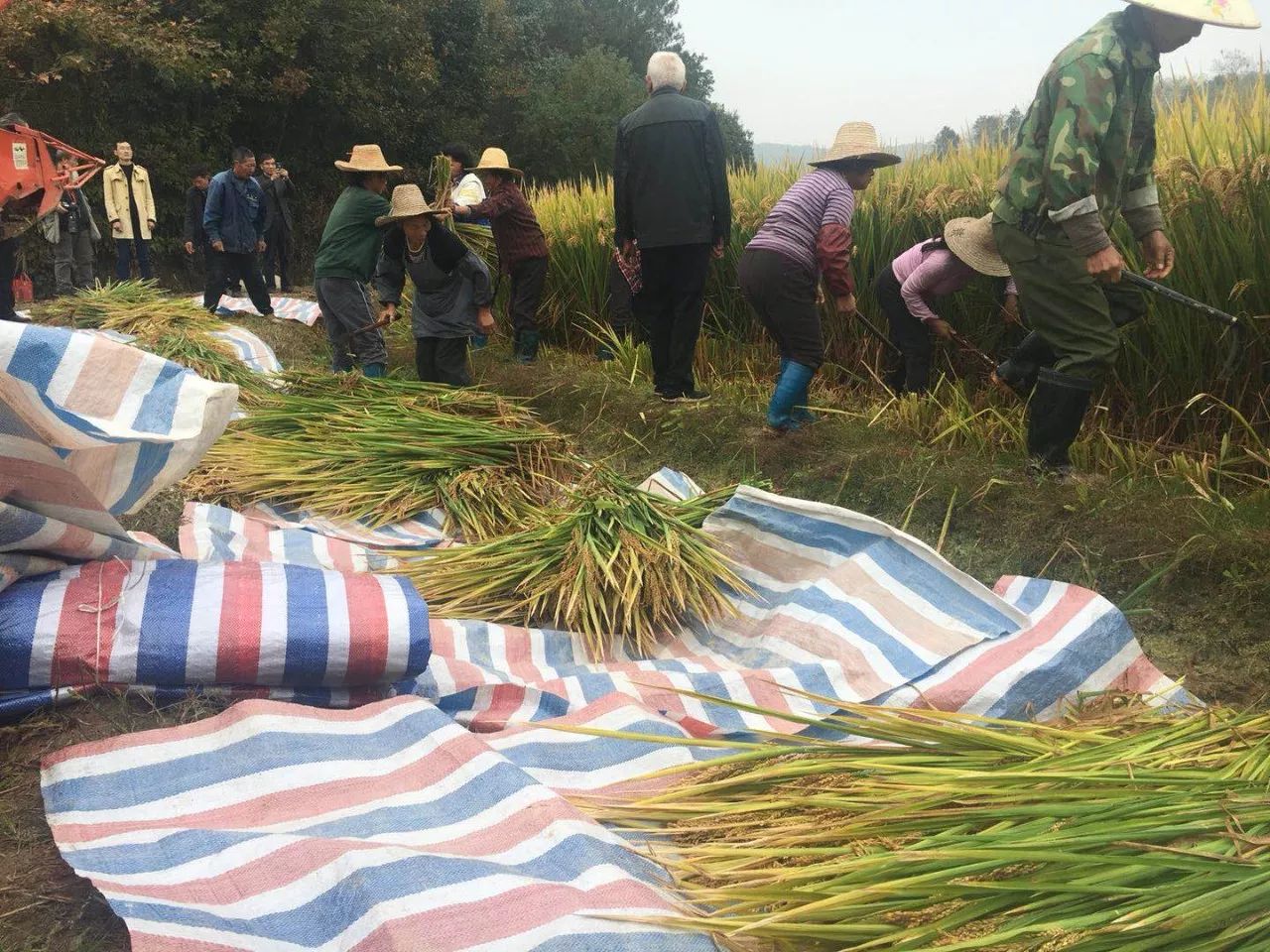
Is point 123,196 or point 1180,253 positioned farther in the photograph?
point 123,196

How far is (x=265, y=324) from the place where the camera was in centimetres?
865

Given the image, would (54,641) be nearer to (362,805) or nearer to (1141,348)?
(362,805)

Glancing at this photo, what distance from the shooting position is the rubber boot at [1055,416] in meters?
3.29

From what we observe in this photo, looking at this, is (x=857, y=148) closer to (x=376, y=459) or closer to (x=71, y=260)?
(x=376, y=459)

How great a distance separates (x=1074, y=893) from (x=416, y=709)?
4.07 feet

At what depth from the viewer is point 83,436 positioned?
2.08 meters

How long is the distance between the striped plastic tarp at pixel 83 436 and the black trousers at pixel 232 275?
6834 millimetres

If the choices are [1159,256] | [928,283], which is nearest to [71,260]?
[928,283]

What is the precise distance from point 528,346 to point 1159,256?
13.7ft

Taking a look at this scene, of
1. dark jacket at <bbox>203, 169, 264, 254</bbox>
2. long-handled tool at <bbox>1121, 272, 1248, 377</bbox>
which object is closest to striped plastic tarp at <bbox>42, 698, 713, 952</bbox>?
long-handled tool at <bbox>1121, 272, 1248, 377</bbox>

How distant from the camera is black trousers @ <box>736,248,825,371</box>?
13.8ft

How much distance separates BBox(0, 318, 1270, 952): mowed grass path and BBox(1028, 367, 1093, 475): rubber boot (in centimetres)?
11

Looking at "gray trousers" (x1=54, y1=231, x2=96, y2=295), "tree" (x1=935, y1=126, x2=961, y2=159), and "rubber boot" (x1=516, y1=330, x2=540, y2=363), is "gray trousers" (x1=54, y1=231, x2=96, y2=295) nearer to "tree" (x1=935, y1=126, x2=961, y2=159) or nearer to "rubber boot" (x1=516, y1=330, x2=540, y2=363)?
"rubber boot" (x1=516, y1=330, x2=540, y2=363)

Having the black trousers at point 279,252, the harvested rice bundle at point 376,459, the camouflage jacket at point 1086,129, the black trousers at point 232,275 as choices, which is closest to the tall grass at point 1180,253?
the camouflage jacket at point 1086,129
